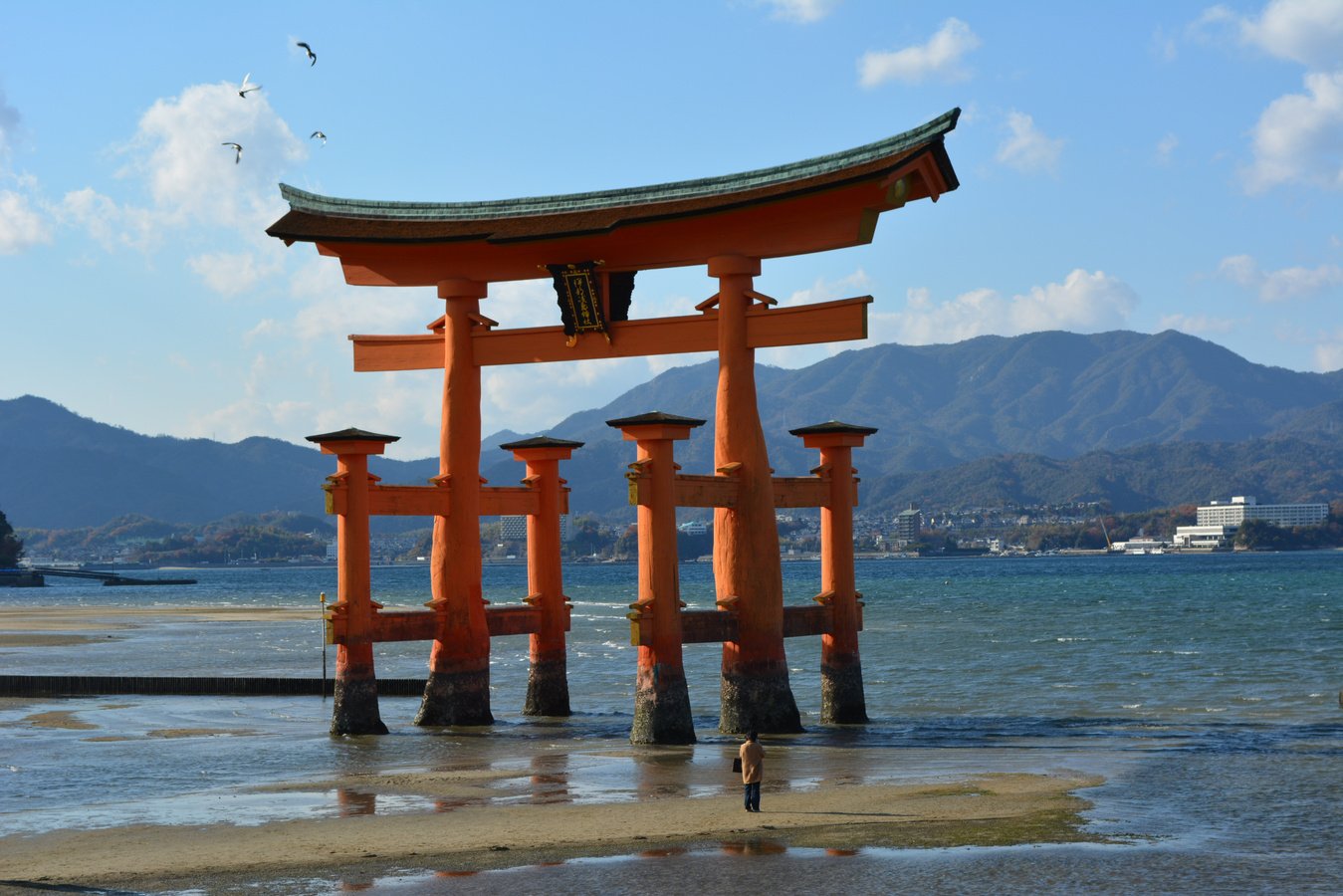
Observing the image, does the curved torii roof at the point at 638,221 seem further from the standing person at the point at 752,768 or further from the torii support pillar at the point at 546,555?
the standing person at the point at 752,768

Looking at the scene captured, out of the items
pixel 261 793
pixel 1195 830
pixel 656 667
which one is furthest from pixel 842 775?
pixel 261 793

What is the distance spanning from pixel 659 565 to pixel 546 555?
6.58 m

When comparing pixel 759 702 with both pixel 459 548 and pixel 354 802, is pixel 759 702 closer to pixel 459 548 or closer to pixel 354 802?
pixel 459 548

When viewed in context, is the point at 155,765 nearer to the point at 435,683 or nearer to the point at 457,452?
the point at 435,683

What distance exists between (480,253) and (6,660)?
32.0 meters

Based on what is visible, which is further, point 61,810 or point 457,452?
point 457,452

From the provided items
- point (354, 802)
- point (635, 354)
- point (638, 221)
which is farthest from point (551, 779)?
point (638, 221)

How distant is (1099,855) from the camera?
17.2m

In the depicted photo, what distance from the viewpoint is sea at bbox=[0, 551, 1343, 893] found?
16469 millimetres

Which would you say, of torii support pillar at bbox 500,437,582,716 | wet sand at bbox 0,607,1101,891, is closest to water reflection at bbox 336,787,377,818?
wet sand at bbox 0,607,1101,891

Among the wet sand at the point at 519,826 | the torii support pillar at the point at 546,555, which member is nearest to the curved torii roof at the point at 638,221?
the torii support pillar at the point at 546,555

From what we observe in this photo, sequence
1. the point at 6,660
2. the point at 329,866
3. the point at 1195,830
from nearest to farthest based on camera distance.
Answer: the point at 329,866
the point at 1195,830
the point at 6,660

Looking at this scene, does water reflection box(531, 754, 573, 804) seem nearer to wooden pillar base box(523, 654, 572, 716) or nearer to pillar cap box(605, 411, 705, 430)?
pillar cap box(605, 411, 705, 430)

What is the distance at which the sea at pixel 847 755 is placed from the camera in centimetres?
1647
